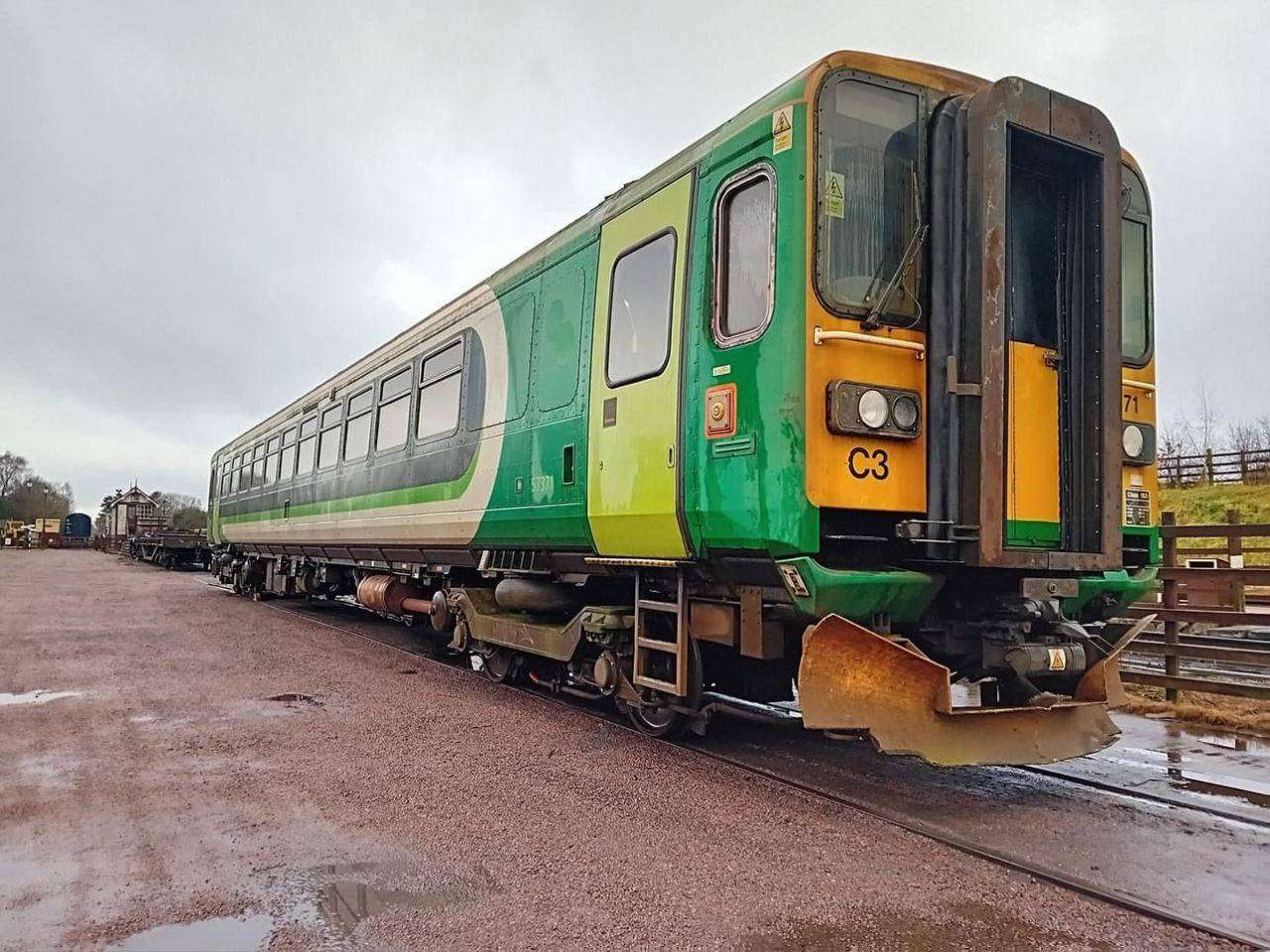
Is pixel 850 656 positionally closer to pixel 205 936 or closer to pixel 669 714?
pixel 669 714

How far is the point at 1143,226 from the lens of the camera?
5.93m

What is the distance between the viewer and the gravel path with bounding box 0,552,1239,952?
3.20 metres

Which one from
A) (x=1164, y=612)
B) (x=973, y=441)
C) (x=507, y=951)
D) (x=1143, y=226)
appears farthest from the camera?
(x=1164, y=612)

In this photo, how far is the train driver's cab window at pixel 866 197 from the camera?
462cm

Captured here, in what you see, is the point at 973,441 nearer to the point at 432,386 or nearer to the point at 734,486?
the point at 734,486

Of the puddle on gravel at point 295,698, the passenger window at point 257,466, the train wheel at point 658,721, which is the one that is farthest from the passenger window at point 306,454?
the train wheel at point 658,721

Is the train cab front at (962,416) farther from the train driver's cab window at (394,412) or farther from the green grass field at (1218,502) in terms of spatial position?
the green grass field at (1218,502)

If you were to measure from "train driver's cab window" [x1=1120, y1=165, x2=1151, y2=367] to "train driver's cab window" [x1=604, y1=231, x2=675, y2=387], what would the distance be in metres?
2.80

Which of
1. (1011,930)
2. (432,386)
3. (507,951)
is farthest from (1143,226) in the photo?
(432,386)

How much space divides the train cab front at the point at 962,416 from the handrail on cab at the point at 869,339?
0.01 m

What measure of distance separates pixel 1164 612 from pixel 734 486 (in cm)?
451

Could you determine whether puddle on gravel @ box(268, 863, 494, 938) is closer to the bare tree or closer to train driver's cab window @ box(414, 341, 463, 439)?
train driver's cab window @ box(414, 341, 463, 439)

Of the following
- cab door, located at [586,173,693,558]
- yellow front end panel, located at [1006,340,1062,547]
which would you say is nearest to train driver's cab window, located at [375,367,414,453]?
cab door, located at [586,173,693,558]

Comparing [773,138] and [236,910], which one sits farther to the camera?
[773,138]
